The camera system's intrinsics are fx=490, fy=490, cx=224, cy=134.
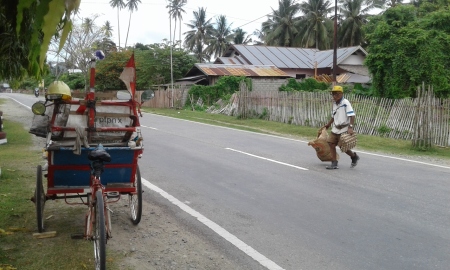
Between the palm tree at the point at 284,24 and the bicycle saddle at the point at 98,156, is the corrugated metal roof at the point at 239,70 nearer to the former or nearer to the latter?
the palm tree at the point at 284,24

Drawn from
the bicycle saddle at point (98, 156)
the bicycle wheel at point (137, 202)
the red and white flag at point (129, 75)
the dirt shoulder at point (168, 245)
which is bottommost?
the dirt shoulder at point (168, 245)

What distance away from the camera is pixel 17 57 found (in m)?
4.80

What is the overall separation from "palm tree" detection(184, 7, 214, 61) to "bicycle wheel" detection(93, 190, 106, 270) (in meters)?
65.6

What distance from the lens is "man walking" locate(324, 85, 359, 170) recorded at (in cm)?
1014

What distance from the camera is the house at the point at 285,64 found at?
4138 cm

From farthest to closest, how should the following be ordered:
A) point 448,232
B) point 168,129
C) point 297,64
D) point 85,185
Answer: point 297,64, point 168,129, point 448,232, point 85,185

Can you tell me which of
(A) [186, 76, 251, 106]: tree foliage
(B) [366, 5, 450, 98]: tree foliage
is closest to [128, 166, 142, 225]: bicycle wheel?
(B) [366, 5, 450, 98]: tree foliage

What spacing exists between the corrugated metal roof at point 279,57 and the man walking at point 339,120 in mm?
35364

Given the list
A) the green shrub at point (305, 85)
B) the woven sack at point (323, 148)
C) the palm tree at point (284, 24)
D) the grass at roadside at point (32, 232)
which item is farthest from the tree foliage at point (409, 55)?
the palm tree at point (284, 24)

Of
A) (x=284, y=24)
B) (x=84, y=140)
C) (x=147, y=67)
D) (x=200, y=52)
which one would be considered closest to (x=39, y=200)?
(x=84, y=140)

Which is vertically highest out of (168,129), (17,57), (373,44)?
(373,44)

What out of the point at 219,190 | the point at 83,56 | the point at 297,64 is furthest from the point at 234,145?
the point at 297,64

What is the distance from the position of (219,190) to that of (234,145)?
6347mm

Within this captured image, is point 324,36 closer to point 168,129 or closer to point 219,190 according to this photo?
point 168,129
